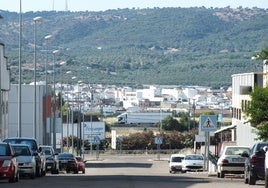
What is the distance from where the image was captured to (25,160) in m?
43.9

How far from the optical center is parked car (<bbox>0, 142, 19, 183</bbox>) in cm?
3803

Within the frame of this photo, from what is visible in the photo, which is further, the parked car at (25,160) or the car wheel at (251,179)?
the parked car at (25,160)

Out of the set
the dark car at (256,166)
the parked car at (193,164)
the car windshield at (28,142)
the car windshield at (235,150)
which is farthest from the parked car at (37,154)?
the parked car at (193,164)

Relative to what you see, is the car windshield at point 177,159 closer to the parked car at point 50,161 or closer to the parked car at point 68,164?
the parked car at point 68,164

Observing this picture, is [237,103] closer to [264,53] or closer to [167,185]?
[264,53]

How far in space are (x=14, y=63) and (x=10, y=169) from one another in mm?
131083

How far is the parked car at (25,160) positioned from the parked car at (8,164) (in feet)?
12.8

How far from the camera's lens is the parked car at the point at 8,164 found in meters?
38.0

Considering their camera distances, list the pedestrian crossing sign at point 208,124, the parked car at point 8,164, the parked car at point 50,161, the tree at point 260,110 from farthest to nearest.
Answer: the pedestrian crossing sign at point 208,124 < the parked car at point 50,161 < the tree at point 260,110 < the parked car at point 8,164

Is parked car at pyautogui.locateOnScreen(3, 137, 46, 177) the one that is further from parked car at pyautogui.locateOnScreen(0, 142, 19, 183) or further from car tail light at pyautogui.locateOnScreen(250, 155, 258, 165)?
car tail light at pyautogui.locateOnScreen(250, 155, 258, 165)

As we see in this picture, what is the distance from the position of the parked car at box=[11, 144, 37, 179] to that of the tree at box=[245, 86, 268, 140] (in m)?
11.1

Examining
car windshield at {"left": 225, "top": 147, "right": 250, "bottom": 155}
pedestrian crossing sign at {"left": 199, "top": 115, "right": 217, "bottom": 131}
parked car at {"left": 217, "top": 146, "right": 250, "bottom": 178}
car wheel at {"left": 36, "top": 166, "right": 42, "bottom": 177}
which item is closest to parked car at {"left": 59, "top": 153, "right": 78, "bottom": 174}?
pedestrian crossing sign at {"left": 199, "top": 115, "right": 217, "bottom": 131}

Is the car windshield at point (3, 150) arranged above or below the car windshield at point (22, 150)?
above

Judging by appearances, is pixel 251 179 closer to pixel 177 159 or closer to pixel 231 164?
pixel 231 164
